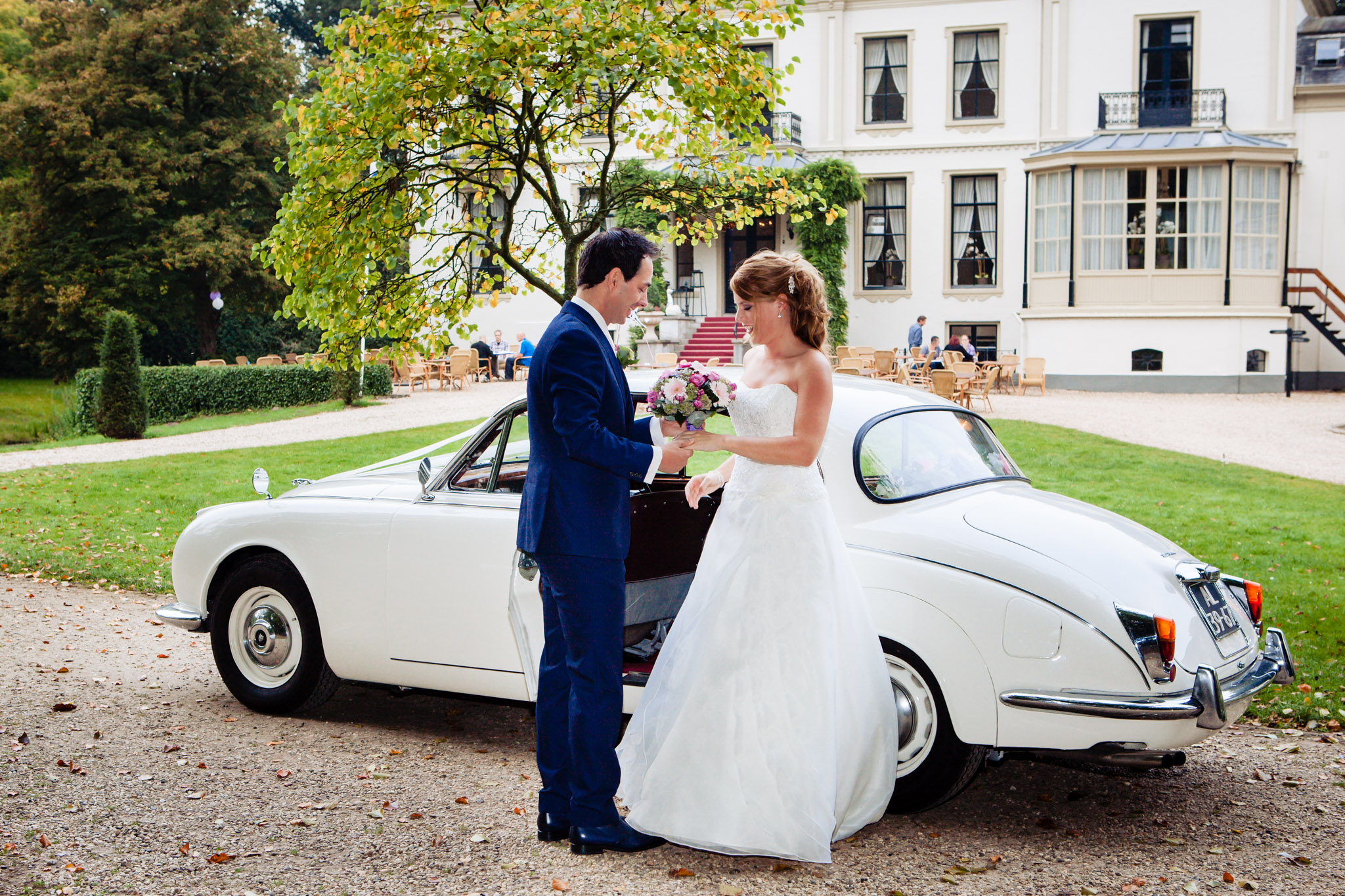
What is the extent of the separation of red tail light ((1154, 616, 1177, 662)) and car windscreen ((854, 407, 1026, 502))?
0.96 meters

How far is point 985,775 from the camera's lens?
4.71 metres


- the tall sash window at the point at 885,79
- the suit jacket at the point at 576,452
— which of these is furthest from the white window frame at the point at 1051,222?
the suit jacket at the point at 576,452

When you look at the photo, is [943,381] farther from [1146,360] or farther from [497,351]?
[497,351]

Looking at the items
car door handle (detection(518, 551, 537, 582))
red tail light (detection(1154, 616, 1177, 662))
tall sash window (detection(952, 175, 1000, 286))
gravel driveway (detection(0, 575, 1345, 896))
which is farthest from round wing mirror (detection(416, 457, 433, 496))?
tall sash window (detection(952, 175, 1000, 286))

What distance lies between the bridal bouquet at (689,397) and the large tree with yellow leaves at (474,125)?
387 cm

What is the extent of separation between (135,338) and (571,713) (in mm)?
18581

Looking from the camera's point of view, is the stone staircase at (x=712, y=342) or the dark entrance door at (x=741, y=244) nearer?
the stone staircase at (x=712, y=342)

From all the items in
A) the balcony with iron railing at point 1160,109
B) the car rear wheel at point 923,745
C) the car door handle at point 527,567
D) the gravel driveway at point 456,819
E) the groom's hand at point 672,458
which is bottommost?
the gravel driveway at point 456,819

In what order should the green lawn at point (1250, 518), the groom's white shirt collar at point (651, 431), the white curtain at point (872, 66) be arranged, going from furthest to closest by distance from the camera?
the white curtain at point (872, 66)
the green lawn at point (1250, 518)
the groom's white shirt collar at point (651, 431)

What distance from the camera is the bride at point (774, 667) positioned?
3732 mm

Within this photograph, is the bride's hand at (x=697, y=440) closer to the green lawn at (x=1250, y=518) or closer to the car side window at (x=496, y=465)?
the car side window at (x=496, y=465)

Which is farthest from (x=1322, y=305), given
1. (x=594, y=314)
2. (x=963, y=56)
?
(x=594, y=314)

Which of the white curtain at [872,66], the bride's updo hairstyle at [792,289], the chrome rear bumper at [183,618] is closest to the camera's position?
the bride's updo hairstyle at [792,289]

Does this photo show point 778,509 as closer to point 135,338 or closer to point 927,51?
point 135,338
